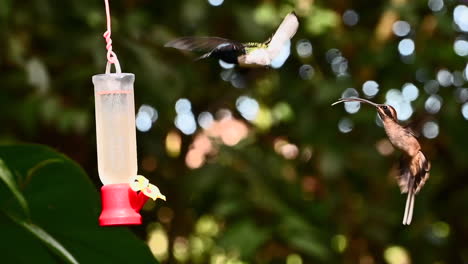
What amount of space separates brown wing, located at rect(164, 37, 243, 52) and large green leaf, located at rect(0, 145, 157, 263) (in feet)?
2.23

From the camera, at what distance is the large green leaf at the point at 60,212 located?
176 centimetres

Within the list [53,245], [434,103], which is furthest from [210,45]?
[434,103]

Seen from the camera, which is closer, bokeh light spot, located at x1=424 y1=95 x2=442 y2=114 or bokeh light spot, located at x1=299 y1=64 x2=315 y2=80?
bokeh light spot, located at x1=424 y1=95 x2=442 y2=114

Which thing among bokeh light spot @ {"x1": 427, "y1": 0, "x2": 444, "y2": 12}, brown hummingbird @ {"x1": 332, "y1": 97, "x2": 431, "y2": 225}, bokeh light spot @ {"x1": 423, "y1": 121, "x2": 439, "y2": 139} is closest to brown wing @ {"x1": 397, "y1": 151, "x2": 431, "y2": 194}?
brown hummingbird @ {"x1": 332, "y1": 97, "x2": 431, "y2": 225}

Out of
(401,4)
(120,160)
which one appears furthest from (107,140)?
(401,4)

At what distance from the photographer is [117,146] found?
4.46 ft

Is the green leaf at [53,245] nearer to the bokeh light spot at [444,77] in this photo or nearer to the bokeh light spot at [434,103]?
the bokeh light spot at [434,103]

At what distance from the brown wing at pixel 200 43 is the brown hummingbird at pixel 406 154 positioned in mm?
212

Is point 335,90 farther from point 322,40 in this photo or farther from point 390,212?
point 390,212

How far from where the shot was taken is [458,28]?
3189mm

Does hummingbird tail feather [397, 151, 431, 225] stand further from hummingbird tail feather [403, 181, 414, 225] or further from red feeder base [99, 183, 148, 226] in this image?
red feeder base [99, 183, 148, 226]

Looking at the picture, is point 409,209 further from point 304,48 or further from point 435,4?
point 435,4

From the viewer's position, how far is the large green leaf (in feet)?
5.76

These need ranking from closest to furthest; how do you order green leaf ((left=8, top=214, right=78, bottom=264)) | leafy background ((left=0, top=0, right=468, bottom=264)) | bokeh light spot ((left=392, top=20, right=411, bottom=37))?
green leaf ((left=8, top=214, right=78, bottom=264))
leafy background ((left=0, top=0, right=468, bottom=264))
bokeh light spot ((left=392, top=20, right=411, bottom=37))
